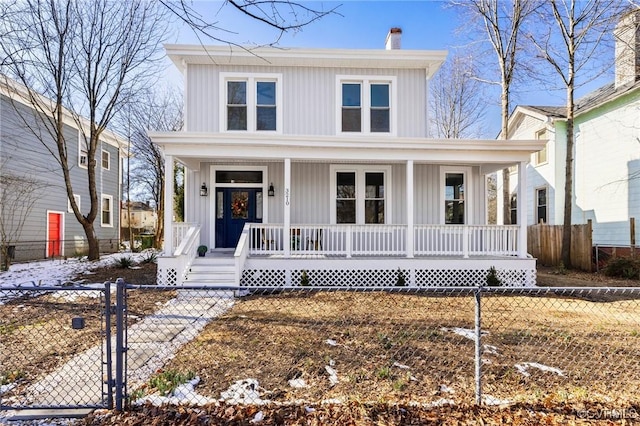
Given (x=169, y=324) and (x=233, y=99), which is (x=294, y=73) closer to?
(x=233, y=99)

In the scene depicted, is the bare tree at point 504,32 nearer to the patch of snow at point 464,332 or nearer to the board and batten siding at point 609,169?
the board and batten siding at point 609,169

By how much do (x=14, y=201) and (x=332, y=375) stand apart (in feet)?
47.1

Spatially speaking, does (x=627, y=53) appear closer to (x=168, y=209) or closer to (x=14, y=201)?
(x=168, y=209)

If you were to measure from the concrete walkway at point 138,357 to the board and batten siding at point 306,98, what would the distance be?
5798 millimetres

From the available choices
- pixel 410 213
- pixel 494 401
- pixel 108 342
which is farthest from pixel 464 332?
pixel 108 342

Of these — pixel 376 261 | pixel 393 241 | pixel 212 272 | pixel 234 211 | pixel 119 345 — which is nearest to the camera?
pixel 119 345

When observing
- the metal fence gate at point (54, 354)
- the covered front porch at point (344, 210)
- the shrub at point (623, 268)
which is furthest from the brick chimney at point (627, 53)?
the metal fence gate at point (54, 354)

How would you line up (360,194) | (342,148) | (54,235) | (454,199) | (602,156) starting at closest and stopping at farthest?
(342,148) < (360,194) < (454,199) < (602,156) < (54,235)

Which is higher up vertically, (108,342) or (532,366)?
(108,342)

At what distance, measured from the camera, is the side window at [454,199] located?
36.1 feet

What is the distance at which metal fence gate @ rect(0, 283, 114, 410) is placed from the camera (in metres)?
3.06

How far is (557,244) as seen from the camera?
13.4 meters

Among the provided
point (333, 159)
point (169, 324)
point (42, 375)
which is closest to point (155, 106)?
point (333, 159)

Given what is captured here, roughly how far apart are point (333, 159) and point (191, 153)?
3487 millimetres
